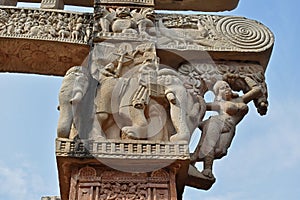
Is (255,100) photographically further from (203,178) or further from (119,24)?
(119,24)

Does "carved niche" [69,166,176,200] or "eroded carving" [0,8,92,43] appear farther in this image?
"eroded carving" [0,8,92,43]

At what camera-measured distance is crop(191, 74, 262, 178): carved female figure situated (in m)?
4.86

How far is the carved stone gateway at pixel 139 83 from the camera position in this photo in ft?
14.2

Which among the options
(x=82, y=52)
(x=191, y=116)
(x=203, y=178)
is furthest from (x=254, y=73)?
(x=82, y=52)

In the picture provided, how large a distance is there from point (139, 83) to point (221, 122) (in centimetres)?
84

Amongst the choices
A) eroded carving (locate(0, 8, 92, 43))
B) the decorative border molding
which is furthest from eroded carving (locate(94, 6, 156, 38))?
the decorative border molding

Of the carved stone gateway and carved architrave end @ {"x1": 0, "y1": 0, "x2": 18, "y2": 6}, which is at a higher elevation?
carved architrave end @ {"x1": 0, "y1": 0, "x2": 18, "y2": 6}

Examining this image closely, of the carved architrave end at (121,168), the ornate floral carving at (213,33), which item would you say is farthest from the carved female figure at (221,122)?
the carved architrave end at (121,168)

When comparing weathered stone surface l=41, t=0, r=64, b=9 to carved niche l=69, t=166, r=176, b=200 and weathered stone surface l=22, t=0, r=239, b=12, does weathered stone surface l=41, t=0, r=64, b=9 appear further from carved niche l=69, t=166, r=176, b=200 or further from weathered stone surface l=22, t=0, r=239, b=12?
carved niche l=69, t=166, r=176, b=200

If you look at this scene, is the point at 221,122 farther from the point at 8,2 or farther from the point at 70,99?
the point at 8,2

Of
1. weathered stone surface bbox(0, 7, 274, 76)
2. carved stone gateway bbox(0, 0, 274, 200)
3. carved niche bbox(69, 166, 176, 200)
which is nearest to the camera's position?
carved niche bbox(69, 166, 176, 200)

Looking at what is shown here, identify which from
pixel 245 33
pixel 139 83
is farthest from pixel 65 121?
pixel 245 33

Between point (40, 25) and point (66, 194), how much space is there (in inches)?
72.7

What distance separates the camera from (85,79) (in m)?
4.76
